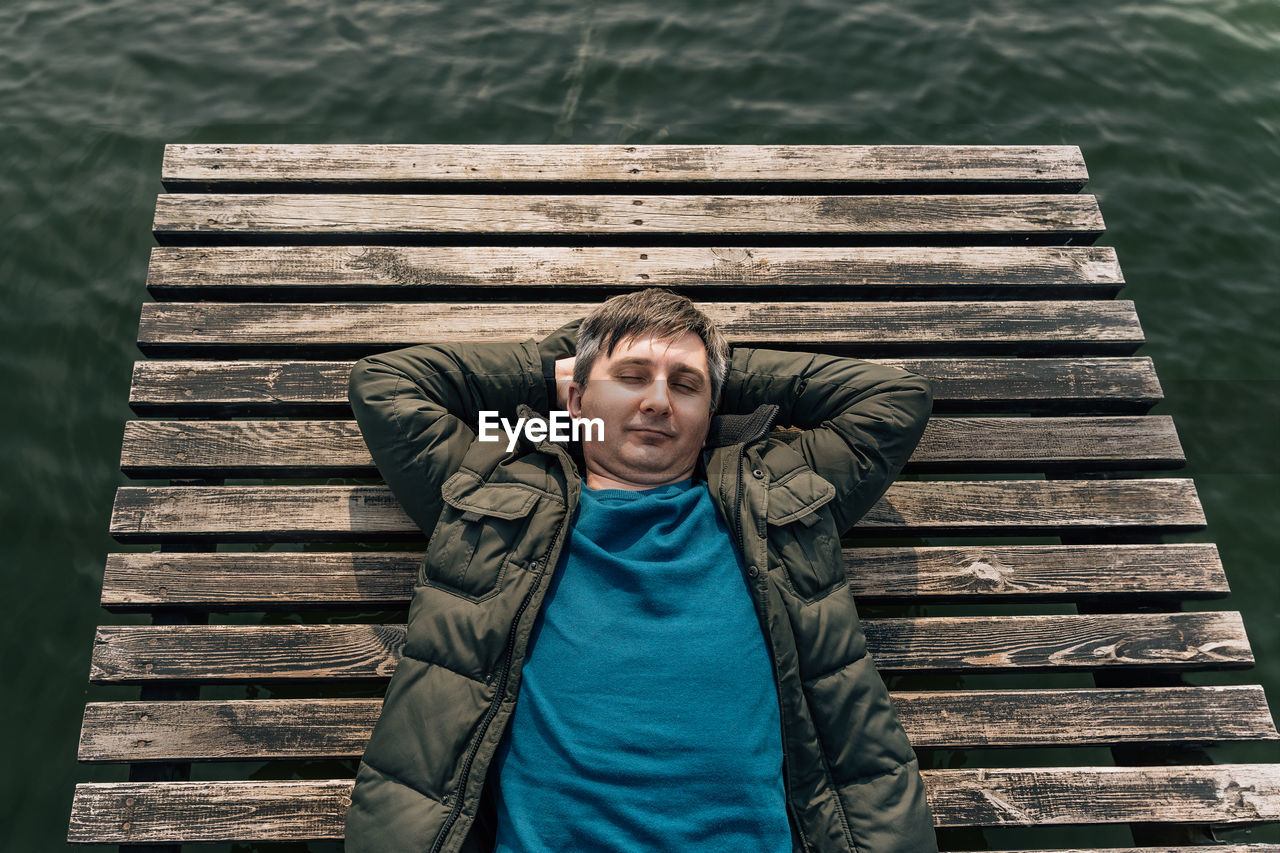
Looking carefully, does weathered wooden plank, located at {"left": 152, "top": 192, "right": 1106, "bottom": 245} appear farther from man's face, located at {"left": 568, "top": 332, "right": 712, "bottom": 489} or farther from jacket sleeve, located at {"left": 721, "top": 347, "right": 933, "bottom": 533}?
man's face, located at {"left": 568, "top": 332, "right": 712, "bottom": 489}

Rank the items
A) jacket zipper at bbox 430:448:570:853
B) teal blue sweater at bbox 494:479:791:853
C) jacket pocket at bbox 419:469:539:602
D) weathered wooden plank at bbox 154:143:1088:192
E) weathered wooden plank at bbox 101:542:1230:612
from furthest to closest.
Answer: weathered wooden plank at bbox 154:143:1088:192 → weathered wooden plank at bbox 101:542:1230:612 → jacket pocket at bbox 419:469:539:602 → jacket zipper at bbox 430:448:570:853 → teal blue sweater at bbox 494:479:791:853

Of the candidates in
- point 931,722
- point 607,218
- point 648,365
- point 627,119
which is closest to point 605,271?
point 607,218

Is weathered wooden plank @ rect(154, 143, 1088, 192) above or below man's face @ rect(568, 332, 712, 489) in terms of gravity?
above

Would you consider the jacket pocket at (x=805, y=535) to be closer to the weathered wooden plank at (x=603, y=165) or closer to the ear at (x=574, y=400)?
the ear at (x=574, y=400)

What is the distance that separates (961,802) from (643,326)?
227 cm

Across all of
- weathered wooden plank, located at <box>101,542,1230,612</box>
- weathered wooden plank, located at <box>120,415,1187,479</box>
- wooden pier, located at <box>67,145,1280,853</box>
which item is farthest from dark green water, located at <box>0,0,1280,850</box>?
weathered wooden plank, located at <box>120,415,1187,479</box>

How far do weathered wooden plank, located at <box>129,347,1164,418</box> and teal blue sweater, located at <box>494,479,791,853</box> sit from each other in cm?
163

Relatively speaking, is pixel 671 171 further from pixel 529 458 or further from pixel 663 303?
pixel 529 458

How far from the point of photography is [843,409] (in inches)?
113

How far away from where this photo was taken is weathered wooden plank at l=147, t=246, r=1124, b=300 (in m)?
3.52

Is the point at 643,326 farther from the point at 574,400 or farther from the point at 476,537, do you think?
the point at 476,537

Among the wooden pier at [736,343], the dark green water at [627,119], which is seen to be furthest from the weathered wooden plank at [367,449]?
the dark green water at [627,119]

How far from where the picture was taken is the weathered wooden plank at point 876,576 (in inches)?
119

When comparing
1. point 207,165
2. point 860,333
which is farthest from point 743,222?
point 207,165
